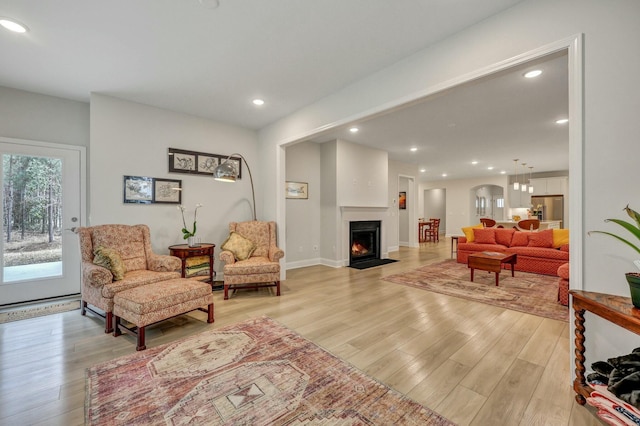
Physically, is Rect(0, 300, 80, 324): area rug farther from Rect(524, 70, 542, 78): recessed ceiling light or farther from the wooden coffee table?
Rect(524, 70, 542, 78): recessed ceiling light

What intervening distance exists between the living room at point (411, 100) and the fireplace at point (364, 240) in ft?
6.80

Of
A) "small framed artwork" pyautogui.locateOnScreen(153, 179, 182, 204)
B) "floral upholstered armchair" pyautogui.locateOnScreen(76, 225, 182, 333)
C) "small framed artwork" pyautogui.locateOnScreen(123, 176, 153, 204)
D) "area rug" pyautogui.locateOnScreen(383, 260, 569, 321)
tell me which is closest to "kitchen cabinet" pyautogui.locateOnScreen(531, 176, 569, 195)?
"area rug" pyautogui.locateOnScreen(383, 260, 569, 321)

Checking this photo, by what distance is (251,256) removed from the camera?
421 cm

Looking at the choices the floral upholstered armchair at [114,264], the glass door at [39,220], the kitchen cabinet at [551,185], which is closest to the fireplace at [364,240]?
the floral upholstered armchair at [114,264]

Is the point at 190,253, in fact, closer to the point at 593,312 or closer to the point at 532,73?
the point at 593,312

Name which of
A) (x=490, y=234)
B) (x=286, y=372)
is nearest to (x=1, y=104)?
(x=286, y=372)

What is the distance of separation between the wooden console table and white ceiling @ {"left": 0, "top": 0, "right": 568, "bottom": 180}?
5.99 ft

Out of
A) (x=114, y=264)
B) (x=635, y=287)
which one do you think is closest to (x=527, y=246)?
(x=635, y=287)

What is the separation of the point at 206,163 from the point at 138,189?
108 cm

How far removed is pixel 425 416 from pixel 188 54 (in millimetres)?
3623

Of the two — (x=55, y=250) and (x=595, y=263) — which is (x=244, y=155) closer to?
(x=55, y=250)

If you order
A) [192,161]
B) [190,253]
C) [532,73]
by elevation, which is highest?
[532,73]

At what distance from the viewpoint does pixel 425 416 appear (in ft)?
5.09

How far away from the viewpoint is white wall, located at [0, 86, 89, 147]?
11.1 feet
